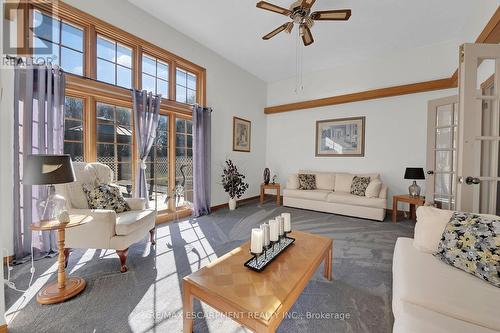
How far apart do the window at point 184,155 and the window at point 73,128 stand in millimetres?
1406

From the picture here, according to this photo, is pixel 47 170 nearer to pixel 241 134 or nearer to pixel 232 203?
pixel 232 203

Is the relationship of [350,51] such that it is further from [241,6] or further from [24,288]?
[24,288]

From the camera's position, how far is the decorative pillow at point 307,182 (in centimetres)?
485

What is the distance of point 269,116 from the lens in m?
6.09

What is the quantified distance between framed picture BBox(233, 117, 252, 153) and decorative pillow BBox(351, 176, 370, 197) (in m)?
2.58

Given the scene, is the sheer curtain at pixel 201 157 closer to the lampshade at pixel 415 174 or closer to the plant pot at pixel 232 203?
the plant pot at pixel 232 203

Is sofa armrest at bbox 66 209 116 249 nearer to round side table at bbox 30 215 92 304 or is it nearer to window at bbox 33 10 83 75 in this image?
round side table at bbox 30 215 92 304

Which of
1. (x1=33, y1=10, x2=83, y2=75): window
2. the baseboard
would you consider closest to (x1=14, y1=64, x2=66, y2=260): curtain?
(x1=33, y1=10, x2=83, y2=75): window

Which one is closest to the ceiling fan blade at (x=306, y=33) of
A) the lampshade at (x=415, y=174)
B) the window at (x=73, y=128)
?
the lampshade at (x=415, y=174)

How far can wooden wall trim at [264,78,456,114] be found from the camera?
3.88 meters

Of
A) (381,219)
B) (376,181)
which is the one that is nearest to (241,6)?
(376,181)

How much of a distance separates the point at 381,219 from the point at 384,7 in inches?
130

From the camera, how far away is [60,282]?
172 cm

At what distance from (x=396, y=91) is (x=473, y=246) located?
3866 mm
